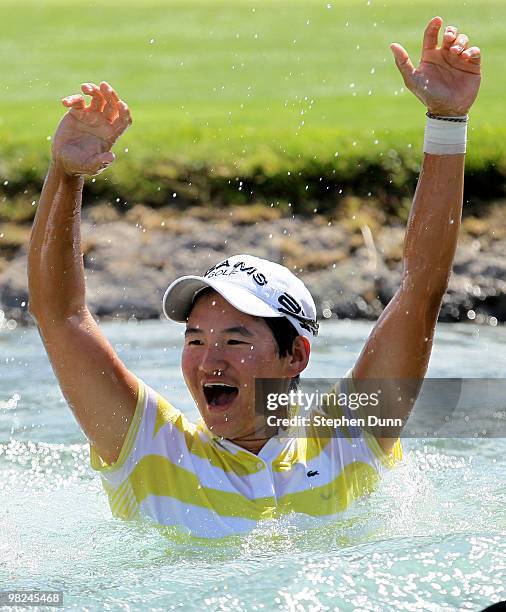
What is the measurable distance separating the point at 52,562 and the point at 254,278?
0.94m

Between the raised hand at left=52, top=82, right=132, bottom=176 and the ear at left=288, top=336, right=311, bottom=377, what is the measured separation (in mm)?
772

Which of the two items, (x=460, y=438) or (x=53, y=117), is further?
(x=53, y=117)

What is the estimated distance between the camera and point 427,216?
339cm

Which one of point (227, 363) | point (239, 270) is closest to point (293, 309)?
point (239, 270)

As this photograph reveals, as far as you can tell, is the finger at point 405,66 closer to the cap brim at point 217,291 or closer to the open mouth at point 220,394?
the cap brim at point 217,291

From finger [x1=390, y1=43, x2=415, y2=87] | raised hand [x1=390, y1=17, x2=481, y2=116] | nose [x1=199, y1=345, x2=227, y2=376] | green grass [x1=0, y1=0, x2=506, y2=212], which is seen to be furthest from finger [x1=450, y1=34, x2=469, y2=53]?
green grass [x1=0, y1=0, x2=506, y2=212]

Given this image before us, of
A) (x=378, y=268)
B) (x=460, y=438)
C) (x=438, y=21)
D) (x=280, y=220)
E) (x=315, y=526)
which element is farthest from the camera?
(x=280, y=220)

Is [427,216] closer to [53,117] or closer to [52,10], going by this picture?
[53,117]

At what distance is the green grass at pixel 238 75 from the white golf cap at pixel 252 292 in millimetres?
5690

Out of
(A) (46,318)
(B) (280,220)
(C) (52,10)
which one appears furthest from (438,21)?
(C) (52,10)

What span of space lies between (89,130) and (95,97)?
0.08 meters

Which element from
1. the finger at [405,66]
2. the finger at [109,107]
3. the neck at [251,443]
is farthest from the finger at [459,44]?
the neck at [251,443]

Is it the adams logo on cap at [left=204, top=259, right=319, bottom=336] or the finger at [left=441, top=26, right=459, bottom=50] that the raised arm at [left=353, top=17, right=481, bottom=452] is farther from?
the adams logo on cap at [left=204, top=259, right=319, bottom=336]

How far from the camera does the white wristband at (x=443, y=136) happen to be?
3.39m
